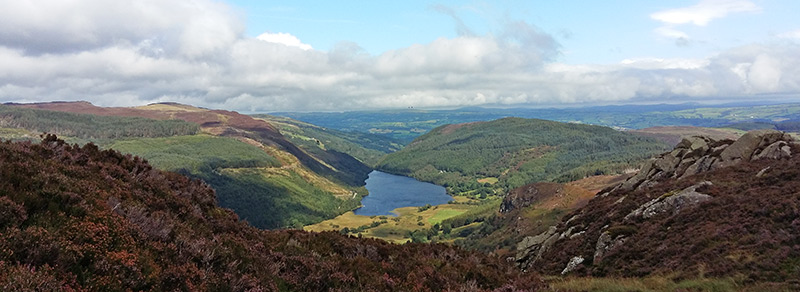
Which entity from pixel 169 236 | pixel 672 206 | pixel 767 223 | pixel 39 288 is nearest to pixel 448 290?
pixel 169 236

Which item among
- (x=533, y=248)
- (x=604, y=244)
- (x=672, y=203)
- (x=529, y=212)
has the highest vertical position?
(x=672, y=203)

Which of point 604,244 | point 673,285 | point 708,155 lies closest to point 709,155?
point 708,155

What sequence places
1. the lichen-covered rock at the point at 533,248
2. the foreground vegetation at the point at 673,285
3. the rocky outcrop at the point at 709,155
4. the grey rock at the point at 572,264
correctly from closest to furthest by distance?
the foreground vegetation at the point at 673,285
the grey rock at the point at 572,264
the lichen-covered rock at the point at 533,248
the rocky outcrop at the point at 709,155

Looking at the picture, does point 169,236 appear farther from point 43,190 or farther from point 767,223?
point 767,223

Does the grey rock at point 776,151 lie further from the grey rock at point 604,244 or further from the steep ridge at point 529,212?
the steep ridge at point 529,212

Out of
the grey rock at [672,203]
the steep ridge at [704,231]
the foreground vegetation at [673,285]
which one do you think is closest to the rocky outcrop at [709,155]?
the steep ridge at [704,231]

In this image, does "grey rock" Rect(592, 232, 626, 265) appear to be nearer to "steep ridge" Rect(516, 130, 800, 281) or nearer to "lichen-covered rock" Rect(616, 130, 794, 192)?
"steep ridge" Rect(516, 130, 800, 281)

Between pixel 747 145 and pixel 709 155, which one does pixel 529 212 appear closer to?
pixel 709 155

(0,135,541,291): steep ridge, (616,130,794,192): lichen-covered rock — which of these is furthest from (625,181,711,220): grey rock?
(0,135,541,291): steep ridge
